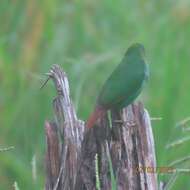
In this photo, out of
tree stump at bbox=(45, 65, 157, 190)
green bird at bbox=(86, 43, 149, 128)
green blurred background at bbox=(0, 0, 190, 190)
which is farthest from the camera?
green blurred background at bbox=(0, 0, 190, 190)

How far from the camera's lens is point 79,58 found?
6863mm

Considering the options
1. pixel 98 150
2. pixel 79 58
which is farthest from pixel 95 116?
pixel 79 58

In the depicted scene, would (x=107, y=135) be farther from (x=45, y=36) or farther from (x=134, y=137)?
(x=45, y=36)

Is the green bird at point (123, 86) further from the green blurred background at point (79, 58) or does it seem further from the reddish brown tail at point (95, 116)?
the green blurred background at point (79, 58)

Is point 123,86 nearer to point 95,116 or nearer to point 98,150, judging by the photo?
point 95,116

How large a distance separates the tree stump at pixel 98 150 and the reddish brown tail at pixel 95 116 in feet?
0.05

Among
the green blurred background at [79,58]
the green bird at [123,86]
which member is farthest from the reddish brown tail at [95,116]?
the green blurred background at [79,58]

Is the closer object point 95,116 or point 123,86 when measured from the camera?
point 95,116

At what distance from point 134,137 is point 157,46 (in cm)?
301

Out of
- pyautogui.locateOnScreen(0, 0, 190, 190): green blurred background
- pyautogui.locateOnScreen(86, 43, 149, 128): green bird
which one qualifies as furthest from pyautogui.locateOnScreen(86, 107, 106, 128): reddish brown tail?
pyautogui.locateOnScreen(0, 0, 190, 190): green blurred background

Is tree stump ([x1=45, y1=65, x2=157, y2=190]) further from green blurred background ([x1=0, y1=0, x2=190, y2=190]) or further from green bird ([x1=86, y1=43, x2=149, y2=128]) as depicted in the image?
green blurred background ([x1=0, y1=0, x2=190, y2=190])

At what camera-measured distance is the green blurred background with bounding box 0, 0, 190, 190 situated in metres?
6.23

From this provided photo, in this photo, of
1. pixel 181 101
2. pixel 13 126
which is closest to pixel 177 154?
pixel 181 101

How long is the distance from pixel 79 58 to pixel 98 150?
2.96m
